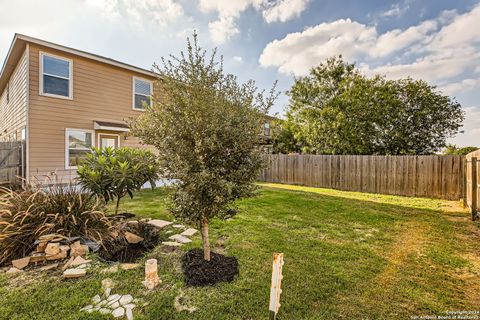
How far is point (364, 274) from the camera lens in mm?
Answer: 3049

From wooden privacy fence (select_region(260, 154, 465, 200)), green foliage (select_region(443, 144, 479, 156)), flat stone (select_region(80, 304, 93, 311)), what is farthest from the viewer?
green foliage (select_region(443, 144, 479, 156))

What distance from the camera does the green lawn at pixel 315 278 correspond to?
2346mm

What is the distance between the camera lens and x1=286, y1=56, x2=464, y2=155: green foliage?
1222 centimetres

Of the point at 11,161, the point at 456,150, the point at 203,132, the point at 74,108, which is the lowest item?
the point at 11,161

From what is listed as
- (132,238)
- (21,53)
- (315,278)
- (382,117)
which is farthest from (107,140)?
(382,117)

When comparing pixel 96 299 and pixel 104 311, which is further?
pixel 96 299

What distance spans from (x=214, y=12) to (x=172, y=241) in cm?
706

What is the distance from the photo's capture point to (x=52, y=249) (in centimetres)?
330

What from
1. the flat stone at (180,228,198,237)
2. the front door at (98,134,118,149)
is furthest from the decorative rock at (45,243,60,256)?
the front door at (98,134,118,149)

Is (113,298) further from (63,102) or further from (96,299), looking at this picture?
(63,102)

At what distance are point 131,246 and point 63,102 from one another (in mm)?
7590

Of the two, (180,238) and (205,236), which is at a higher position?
(205,236)

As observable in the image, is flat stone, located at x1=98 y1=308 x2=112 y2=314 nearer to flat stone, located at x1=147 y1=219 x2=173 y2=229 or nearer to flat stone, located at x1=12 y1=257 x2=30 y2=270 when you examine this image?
flat stone, located at x1=12 y1=257 x2=30 y2=270

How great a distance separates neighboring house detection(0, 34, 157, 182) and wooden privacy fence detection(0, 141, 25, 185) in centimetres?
50
